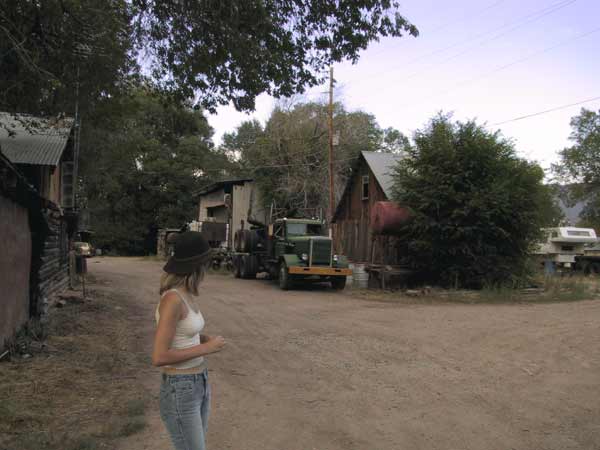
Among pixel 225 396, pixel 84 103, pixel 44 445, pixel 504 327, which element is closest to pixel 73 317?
pixel 84 103

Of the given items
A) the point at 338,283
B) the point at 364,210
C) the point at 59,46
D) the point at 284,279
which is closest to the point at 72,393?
the point at 59,46

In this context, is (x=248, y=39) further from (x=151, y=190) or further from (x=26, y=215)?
(x=151, y=190)

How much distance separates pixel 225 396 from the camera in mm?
5902

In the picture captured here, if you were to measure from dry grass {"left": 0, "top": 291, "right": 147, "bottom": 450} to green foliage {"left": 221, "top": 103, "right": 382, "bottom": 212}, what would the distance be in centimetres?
2523

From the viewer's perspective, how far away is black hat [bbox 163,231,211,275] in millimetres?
2930

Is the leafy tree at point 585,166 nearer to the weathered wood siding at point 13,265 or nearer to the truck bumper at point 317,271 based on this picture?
the truck bumper at point 317,271

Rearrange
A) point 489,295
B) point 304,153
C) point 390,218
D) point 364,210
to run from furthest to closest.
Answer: point 304,153, point 364,210, point 390,218, point 489,295

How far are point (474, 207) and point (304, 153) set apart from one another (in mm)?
18612

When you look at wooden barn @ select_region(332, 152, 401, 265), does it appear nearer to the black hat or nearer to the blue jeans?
the black hat

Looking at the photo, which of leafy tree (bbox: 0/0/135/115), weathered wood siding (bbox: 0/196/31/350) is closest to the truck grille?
leafy tree (bbox: 0/0/135/115)

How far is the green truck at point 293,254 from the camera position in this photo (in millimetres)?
17922

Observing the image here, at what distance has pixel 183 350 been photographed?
2.82 metres

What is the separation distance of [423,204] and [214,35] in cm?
996

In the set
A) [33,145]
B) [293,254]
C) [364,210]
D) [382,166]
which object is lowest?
[293,254]
